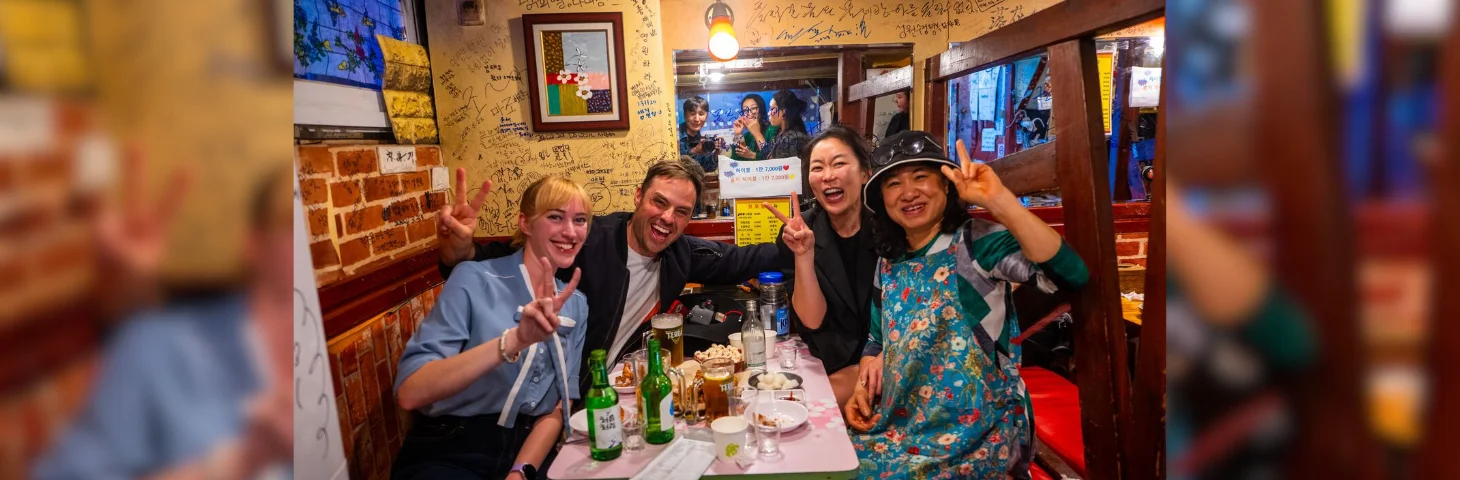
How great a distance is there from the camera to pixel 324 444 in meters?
0.63

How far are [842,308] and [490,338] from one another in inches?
38.9

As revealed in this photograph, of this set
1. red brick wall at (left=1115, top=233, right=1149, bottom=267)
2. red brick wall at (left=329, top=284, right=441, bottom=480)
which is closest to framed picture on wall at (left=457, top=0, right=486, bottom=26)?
red brick wall at (left=329, top=284, right=441, bottom=480)

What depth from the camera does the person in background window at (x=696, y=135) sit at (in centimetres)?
260

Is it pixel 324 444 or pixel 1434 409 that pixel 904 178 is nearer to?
pixel 324 444

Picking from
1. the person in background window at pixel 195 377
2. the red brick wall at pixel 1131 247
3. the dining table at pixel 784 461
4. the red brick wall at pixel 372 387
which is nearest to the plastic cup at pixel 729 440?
the dining table at pixel 784 461

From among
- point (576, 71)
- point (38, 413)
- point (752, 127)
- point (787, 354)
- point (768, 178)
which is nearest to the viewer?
point (38, 413)

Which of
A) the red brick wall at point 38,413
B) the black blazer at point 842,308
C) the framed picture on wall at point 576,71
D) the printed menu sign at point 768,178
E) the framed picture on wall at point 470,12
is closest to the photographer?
the red brick wall at point 38,413

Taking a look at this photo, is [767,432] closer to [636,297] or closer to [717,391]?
[717,391]

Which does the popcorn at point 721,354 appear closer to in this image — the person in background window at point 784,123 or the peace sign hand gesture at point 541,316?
the peace sign hand gesture at point 541,316

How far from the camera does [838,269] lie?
5.96 ft

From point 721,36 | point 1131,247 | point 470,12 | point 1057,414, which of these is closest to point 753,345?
point 1057,414

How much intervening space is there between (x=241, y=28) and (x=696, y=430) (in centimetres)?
123

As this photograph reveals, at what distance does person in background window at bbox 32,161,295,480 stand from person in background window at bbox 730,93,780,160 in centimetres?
248

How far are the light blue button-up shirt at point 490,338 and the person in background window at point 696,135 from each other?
1.11 metres
